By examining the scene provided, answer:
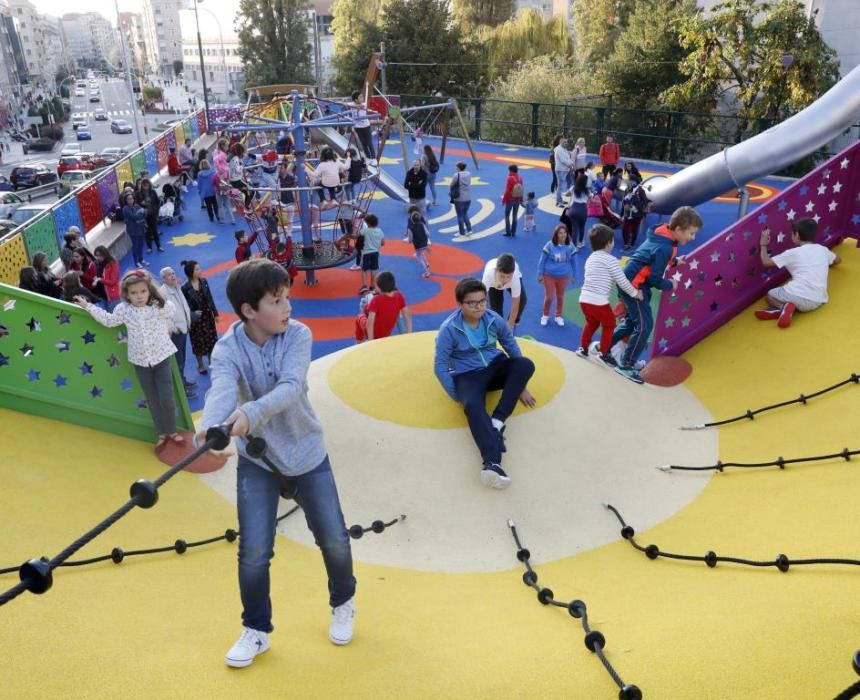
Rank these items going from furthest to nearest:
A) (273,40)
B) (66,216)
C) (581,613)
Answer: (273,40) → (66,216) → (581,613)

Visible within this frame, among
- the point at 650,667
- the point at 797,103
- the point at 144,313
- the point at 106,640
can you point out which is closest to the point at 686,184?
the point at 144,313

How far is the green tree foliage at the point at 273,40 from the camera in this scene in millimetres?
57812

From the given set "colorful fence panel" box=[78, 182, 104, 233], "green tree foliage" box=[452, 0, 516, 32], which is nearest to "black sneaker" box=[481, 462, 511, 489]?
"colorful fence panel" box=[78, 182, 104, 233]

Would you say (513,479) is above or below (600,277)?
below

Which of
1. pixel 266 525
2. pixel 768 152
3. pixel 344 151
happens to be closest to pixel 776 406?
pixel 266 525

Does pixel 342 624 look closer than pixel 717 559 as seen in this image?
Yes

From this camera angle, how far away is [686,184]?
43.8ft

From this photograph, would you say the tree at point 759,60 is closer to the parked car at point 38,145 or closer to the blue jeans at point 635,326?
the blue jeans at point 635,326

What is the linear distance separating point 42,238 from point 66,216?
4.96 ft

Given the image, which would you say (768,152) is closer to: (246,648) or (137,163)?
(246,648)

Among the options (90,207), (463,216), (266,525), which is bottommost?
(463,216)

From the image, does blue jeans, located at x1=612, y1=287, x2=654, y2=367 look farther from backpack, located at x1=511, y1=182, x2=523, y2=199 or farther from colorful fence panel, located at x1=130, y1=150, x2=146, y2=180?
colorful fence panel, located at x1=130, y1=150, x2=146, y2=180

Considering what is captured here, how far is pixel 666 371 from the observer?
7.53 metres

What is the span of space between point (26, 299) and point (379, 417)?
3211 millimetres
